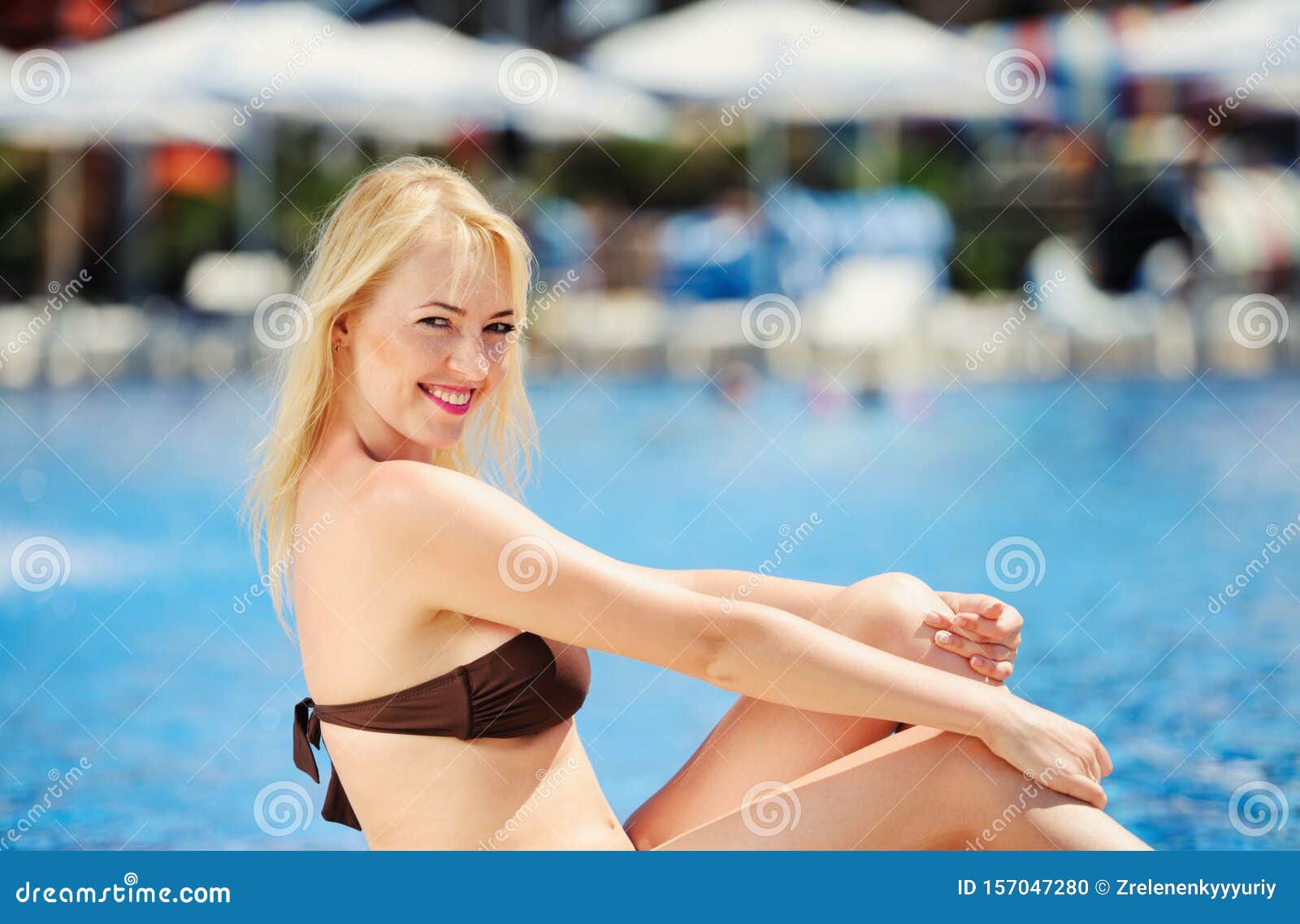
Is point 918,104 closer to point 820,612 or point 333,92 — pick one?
point 333,92

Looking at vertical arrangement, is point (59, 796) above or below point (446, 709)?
above

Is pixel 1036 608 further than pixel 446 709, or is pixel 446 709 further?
pixel 1036 608

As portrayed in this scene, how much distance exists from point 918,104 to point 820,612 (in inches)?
588

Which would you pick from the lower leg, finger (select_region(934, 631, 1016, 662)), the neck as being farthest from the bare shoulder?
finger (select_region(934, 631, 1016, 662))

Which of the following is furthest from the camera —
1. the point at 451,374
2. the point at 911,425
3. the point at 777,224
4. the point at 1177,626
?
the point at 777,224

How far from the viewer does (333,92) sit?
1382cm

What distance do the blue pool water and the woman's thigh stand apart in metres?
1.62

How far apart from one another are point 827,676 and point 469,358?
2.24 ft

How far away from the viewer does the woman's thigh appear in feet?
7.59

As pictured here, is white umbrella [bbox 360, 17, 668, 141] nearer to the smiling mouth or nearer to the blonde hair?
the blonde hair
